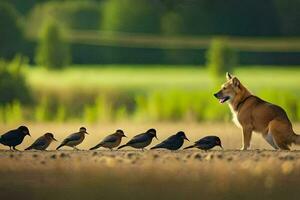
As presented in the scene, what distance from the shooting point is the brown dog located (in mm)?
13055

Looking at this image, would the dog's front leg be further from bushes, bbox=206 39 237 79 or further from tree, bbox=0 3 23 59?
tree, bbox=0 3 23 59

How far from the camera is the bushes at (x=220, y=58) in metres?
22.2

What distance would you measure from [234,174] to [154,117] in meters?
8.21

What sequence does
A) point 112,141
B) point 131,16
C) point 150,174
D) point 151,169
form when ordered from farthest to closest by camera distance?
point 131,16
point 112,141
point 151,169
point 150,174

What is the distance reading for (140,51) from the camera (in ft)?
75.6

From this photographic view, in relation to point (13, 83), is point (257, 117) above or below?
below

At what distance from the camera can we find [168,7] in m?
21.9

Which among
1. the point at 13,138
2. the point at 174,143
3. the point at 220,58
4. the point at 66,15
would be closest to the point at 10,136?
the point at 13,138

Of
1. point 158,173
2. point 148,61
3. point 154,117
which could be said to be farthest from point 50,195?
point 148,61

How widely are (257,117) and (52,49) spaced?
9544 mm

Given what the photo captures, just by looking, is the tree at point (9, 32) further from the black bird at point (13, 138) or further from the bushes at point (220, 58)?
the black bird at point (13, 138)

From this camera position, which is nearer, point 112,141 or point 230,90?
point 112,141

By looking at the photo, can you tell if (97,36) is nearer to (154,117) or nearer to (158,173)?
(154,117)

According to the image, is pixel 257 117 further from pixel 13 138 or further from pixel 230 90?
pixel 13 138
